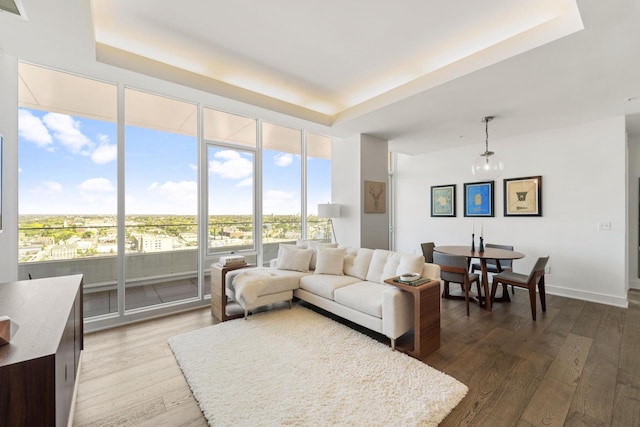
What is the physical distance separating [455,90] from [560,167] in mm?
2821

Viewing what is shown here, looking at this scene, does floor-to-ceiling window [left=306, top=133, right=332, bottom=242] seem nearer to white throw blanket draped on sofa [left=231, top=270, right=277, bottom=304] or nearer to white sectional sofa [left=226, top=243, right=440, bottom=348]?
white sectional sofa [left=226, top=243, right=440, bottom=348]

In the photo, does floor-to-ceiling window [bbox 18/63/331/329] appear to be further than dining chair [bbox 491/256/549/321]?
No

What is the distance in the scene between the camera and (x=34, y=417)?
105cm

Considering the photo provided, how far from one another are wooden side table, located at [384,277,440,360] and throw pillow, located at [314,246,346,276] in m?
1.09

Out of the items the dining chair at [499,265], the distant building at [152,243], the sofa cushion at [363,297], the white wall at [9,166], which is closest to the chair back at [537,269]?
the dining chair at [499,265]

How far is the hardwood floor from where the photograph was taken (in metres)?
1.85

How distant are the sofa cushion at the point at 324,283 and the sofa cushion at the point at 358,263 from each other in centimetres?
9

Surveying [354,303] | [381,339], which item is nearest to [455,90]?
[354,303]

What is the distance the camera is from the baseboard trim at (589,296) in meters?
3.90

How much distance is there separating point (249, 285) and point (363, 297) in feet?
4.47

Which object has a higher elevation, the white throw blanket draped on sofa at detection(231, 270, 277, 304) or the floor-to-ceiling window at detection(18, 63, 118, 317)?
the floor-to-ceiling window at detection(18, 63, 118, 317)

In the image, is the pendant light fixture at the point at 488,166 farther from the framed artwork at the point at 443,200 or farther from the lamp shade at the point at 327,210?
the lamp shade at the point at 327,210

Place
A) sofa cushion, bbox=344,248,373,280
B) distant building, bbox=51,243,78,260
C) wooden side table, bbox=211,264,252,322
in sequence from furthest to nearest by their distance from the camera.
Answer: sofa cushion, bbox=344,248,373,280 → wooden side table, bbox=211,264,252,322 → distant building, bbox=51,243,78,260

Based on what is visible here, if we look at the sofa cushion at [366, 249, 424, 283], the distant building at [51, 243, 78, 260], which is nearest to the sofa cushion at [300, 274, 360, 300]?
the sofa cushion at [366, 249, 424, 283]
